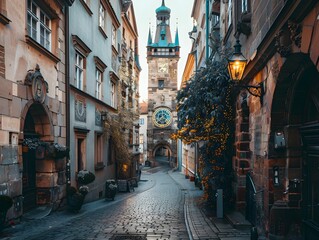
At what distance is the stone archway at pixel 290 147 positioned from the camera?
6371mm

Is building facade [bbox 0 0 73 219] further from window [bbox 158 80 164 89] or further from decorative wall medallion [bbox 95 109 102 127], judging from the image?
window [bbox 158 80 164 89]

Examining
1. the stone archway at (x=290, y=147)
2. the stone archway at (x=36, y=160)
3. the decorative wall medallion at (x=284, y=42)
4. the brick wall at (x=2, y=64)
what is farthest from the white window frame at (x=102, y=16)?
the decorative wall medallion at (x=284, y=42)

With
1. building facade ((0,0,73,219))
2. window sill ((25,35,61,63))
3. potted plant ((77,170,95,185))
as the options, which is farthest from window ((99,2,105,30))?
potted plant ((77,170,95,185))

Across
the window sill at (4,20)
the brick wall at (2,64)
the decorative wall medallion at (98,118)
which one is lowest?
the decorative wall medallion at (98,118)

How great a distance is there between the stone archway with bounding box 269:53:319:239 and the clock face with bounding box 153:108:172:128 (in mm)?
47225

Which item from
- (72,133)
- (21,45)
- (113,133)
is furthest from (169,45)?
(21,45)

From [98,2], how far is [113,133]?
22.2 ft

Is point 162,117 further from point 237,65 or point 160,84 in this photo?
point 237,65

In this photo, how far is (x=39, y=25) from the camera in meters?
10.4

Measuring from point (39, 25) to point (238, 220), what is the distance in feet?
26.0

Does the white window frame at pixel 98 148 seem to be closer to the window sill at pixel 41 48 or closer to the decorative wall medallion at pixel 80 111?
the decorative wall medallion at pixel 80 111

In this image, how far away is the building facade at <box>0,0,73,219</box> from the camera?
8188mm

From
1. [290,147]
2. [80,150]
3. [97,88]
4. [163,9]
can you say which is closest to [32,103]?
[80,150]

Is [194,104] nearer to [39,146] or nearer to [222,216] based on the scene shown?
[222,216]
